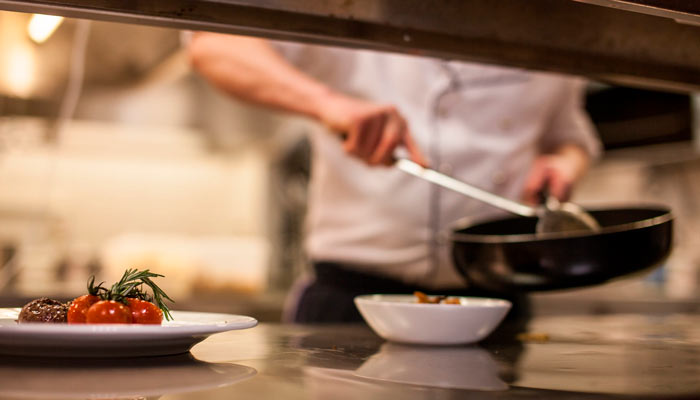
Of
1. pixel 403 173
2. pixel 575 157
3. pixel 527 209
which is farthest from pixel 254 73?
pixel 575 157

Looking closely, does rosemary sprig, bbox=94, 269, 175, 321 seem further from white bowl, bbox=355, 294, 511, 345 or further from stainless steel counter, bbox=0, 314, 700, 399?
white bowl, bbox=355, 294, 511, 345

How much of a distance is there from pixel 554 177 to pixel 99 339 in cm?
108

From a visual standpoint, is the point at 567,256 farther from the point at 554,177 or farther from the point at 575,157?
the point at 575,157

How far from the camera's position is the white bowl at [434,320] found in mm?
785

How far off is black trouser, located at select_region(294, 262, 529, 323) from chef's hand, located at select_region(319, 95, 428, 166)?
16.3 inches

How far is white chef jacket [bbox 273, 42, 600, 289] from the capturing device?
1389mm

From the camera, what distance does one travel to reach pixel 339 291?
1.37m

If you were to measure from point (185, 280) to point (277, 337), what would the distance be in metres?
2.61

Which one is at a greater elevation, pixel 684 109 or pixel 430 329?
pixel 684 109

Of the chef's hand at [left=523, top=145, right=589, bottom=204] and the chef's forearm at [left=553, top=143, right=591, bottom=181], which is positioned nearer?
the chef's hand at [left=523, top=145, right=589, bottom=204]

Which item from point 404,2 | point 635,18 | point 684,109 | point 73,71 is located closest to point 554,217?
point 635,18

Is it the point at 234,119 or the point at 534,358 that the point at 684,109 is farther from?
the point at 534,358

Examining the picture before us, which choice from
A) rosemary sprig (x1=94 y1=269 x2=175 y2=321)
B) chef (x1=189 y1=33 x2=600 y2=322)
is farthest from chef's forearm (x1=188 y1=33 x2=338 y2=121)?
rosemary sprig (x1=94 y1=269 x2=175 y2=321)

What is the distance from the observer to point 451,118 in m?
1.44
